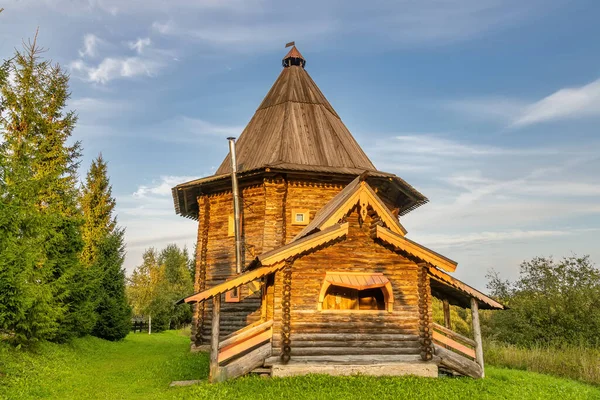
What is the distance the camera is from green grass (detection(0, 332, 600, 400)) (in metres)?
9.72

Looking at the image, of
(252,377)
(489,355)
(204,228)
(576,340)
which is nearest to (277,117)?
(204,228)

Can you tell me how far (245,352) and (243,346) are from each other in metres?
0.50

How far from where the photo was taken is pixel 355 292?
1312 cm

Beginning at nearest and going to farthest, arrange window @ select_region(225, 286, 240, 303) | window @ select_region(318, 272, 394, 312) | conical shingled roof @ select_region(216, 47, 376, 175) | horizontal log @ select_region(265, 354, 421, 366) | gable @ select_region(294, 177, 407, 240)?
horizontal log @ select_region(265, 354, 421, 366) → window @ select_region(318, 272, 394, 312) → gable @ select_region(294, 177, 407, 240) → window @ select_region(225, 286, 240, 303) → conical shingled roof @ select_region(216, 47, 376, 175)

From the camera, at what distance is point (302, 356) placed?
445 inches

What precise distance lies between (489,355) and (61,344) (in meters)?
18.9

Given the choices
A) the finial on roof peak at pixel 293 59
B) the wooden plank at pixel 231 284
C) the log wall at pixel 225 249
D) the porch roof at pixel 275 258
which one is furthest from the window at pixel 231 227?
the finial on roof peak at pixel 293 59

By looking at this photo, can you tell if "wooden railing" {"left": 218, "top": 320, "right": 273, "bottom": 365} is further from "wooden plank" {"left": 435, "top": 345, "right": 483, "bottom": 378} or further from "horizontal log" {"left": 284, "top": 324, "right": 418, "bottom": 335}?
"wooden plank" {"left": 435, "top": 345, "right": 483, "bottom": 378}

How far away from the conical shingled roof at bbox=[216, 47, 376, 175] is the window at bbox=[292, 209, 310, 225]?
1.84 meters

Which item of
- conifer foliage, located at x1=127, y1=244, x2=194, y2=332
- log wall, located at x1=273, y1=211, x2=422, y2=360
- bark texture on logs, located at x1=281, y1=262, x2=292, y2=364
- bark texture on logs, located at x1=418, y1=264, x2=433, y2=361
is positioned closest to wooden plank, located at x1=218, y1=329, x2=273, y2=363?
log wall, located at x1=273, y1=211, x2=422, y2=360

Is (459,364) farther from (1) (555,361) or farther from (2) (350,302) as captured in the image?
(1) (555,361)

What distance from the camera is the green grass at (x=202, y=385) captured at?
31.9ft

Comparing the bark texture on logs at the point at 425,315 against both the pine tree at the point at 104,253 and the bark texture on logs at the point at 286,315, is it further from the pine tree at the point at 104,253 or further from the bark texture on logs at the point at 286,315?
the pine tree at the point at 104,253

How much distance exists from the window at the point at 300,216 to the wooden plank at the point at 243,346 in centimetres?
628
